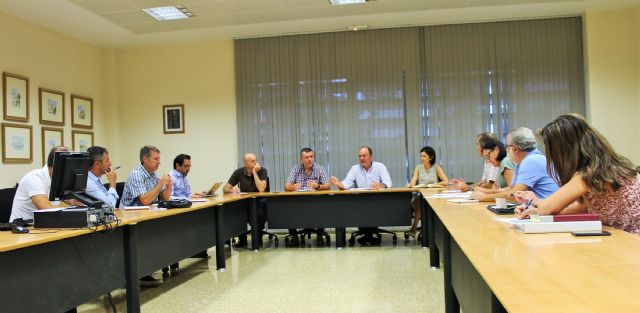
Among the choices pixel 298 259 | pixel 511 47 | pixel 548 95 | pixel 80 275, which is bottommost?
pixel 298 259

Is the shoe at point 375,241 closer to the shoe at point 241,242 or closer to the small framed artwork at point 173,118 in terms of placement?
the shoe at point 241,242

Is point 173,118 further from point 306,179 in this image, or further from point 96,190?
point 96,190

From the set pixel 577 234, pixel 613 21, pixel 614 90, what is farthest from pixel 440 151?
pixel 577 234

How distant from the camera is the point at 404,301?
130 inches

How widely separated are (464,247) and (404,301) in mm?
1718

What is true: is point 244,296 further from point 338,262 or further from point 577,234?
point 577,234

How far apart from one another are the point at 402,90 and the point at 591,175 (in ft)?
15.7

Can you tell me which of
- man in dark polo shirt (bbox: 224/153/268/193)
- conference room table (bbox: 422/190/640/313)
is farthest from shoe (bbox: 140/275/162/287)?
conference room table (bbox: 422/190/640/313)

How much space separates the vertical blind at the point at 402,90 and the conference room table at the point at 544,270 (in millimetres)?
4341

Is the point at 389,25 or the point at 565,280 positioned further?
the point at 389,25

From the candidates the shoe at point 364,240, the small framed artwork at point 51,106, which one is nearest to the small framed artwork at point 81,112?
the small framed artwork at point 51,106

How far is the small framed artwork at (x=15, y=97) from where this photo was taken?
205 inches

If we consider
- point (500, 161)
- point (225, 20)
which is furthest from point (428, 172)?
point (225, 20)

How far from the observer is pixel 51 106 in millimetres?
5922
